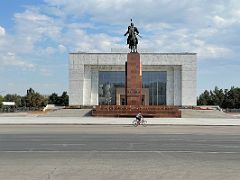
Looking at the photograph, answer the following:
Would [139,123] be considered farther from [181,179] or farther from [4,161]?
[181,179]

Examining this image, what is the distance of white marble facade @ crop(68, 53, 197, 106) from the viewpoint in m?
88.1

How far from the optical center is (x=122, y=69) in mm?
91000

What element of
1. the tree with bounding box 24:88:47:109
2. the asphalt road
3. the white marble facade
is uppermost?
the white marble facade

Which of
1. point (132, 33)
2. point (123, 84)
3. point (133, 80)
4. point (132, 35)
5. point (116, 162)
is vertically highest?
point (132, 33)

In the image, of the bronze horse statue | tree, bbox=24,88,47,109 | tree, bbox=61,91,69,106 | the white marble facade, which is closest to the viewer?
the bronze horse statue

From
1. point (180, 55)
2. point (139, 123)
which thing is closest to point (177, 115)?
point (139, 123)

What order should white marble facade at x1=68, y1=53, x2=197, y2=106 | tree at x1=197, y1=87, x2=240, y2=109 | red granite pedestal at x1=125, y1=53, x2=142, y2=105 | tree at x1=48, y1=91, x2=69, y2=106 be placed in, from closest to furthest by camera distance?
red granite pedestal at x1=125, y1=53, x2=142, y2=105, white marble facade at x1=68, y1=53, x2=197, y2=106, tree at x1=197, y1=87, x2=240, y2=109, tree at x1=48, y1=91, x2=69, y2=106

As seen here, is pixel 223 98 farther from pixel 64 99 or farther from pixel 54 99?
pixel 54 99

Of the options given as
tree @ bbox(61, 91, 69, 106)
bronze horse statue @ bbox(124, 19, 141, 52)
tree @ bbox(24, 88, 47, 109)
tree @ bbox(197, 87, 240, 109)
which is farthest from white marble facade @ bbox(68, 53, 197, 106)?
bronze horse statue @ bbox(124, 19, 141, 52)

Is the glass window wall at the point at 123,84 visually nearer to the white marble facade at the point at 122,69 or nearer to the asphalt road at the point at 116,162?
the white marble facade at the point at 122,69

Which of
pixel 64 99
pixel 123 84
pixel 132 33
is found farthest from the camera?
pixel 64 99

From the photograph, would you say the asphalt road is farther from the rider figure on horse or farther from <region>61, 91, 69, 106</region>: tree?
<region>61, 91, 69, 106</region>: tree

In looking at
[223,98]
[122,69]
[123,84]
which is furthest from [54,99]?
[223,98]

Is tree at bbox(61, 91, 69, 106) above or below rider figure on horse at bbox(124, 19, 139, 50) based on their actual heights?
below
